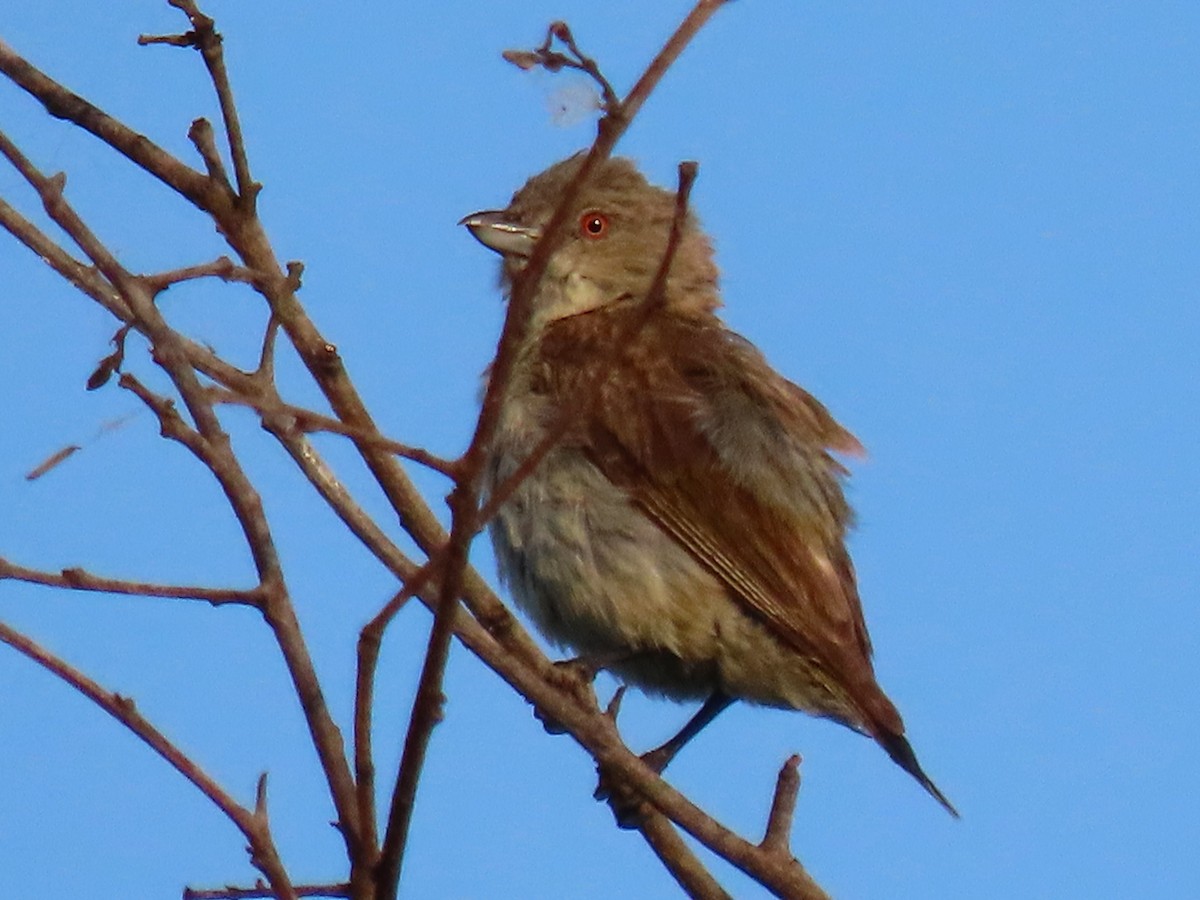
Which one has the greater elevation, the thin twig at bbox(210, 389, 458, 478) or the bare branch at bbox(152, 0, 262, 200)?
the bare branch at bbox(152, 0, 262, 200)

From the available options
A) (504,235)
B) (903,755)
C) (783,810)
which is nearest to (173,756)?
(783,810)

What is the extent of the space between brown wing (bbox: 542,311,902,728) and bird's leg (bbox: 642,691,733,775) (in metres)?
0.57

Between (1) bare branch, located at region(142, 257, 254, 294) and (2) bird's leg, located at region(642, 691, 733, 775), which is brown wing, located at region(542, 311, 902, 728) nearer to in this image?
(2) bird's leg, located at region(642, 691, 733, 775)

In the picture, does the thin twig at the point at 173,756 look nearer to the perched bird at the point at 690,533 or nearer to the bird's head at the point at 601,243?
the perched bird at the point at 690,533

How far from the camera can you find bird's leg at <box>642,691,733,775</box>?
604 centimetres

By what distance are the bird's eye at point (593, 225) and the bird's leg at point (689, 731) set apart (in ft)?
6.05

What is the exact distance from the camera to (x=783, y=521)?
18.5 ft

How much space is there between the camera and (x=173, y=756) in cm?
Result: 274

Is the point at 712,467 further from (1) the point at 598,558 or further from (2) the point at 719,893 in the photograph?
(2) the point at 719,893

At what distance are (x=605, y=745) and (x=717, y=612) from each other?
179cm

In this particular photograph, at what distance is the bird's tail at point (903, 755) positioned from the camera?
515 cm

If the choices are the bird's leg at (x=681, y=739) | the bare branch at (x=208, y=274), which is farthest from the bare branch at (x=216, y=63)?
the bird's leg at (x=681, y=739)

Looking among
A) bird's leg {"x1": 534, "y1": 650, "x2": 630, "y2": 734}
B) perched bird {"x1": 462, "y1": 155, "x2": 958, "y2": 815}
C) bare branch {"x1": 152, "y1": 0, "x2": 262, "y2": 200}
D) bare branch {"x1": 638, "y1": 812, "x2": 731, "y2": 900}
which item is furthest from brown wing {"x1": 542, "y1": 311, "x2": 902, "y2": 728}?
bare branch {"x1": 152, "y1": 0, "x2": 262, "y2": 200}

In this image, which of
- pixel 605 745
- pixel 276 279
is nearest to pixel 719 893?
pixel 605 745
